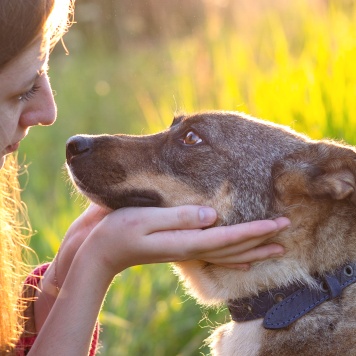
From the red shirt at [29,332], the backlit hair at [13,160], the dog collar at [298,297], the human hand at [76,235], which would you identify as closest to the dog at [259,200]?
the dog collar at [298,297]

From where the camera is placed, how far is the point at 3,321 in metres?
3.58

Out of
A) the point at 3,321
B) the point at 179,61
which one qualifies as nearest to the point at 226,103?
the point at 3,321

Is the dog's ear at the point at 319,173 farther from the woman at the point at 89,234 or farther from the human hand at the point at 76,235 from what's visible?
the human hand at the point at 76,235

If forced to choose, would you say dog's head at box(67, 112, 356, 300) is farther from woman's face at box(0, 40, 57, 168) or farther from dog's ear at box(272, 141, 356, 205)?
woman's face at box(0, 40, 57, 168)

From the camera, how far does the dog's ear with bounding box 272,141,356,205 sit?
10.2 feet

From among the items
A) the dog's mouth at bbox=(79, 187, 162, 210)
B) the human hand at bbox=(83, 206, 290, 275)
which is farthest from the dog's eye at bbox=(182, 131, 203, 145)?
the human hand at bbox=(83, 206, 290, 275)

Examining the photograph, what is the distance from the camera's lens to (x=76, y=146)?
3.36 m

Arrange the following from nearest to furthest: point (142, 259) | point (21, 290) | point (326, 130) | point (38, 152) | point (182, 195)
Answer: point (142, 259), point (182, 195), point (21, 290), point (326, 130), point (38, 152)

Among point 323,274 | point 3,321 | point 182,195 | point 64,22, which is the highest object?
point 64,22

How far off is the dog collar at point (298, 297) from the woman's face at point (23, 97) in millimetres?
1362

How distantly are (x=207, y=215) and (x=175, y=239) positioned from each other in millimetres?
201

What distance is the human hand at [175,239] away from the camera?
2.96 metres

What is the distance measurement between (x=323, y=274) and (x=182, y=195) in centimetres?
76

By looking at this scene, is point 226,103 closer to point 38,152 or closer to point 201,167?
point 201,167
